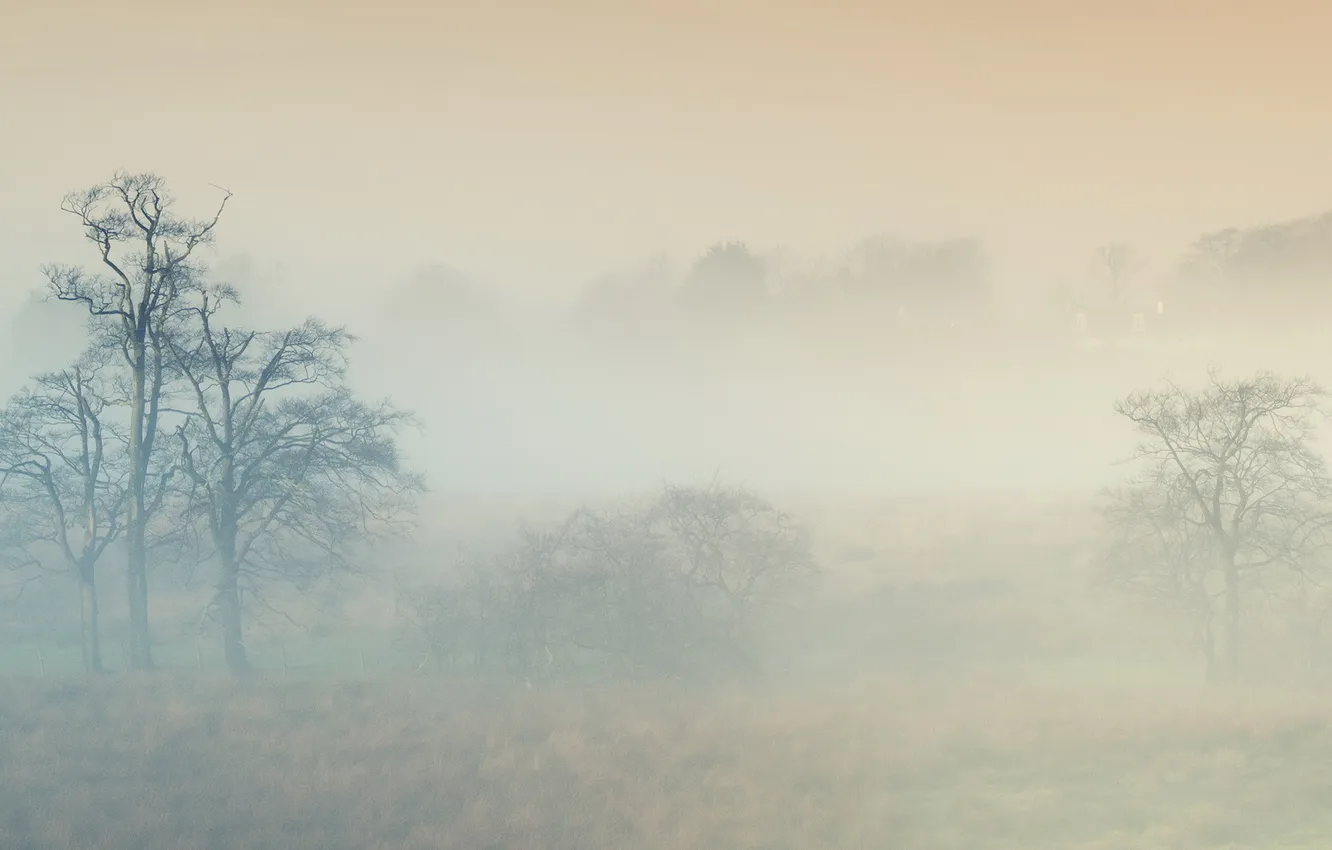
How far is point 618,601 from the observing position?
34.5 metres

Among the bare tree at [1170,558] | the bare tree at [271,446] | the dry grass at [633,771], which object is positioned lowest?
the dry grass at [633,771]

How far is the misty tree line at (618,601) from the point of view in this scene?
34.6m

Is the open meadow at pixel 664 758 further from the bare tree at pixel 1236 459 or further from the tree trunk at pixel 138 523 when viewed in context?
the bare tree at pixel 1236 459

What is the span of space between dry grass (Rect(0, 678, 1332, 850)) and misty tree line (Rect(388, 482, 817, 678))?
5.22 metres

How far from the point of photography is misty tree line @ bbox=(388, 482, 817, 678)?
3459cm

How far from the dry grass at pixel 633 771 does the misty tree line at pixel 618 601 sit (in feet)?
17.1

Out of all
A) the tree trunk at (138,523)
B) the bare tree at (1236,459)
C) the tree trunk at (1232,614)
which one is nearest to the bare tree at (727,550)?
the bare tree at (1236,459)

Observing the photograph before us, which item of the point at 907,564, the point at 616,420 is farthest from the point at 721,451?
the point at 907,564

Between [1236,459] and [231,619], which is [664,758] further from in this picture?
[1236,459]

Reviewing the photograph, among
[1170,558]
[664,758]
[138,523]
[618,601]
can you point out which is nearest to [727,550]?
[618,601]

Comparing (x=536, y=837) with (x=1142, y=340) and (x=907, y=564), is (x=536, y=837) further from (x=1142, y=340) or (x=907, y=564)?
(x=1142, y=340)

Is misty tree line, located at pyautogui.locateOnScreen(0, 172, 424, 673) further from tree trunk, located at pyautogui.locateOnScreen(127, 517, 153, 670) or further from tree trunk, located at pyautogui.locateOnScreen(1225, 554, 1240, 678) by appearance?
tree trunk, located at pyautogui.locateOnScreen(1225, 554, 1240, 678)

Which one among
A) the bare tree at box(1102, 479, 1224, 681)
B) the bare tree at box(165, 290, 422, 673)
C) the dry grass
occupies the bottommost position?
the dry grass

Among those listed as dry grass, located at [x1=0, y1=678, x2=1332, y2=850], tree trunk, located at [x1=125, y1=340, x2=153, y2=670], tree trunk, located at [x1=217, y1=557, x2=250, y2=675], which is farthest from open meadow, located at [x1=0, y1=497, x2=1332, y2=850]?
tree trunk, located at [x1=125, y1=340, x2=153, y2=670]
